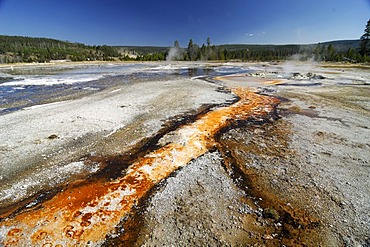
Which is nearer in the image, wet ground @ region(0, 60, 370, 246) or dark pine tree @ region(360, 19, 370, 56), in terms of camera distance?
wet ground @ region(0, 60, 370, 246)

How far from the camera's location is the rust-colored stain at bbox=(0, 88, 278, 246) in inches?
163

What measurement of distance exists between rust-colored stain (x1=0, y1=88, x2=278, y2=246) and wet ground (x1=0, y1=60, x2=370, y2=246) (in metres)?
0.02

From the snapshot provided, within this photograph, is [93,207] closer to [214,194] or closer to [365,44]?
[214,194]

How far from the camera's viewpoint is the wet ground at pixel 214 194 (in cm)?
418

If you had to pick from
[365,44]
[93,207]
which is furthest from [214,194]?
[365,44]

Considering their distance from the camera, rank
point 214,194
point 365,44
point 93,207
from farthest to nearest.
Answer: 1. point 365,44
2. point 214,194
3. point 93,207

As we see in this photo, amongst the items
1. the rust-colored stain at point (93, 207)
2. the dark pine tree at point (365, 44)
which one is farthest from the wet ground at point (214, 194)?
the dark pine tree at point (365, 44)

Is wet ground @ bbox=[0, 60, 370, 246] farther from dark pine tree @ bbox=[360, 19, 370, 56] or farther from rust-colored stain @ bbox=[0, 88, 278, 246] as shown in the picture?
dark pine tree @ bbox=[360, 19, 370, 56]

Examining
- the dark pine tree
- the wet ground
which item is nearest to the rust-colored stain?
the wet ground

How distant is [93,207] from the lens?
4961 millimetres

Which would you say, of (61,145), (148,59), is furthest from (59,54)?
(61,145)

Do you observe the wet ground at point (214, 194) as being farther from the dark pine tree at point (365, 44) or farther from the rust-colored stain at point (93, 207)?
the dark pine tree at point (365, 44)

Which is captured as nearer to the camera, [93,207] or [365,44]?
[93,207]

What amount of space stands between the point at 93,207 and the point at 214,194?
9.26 ft
